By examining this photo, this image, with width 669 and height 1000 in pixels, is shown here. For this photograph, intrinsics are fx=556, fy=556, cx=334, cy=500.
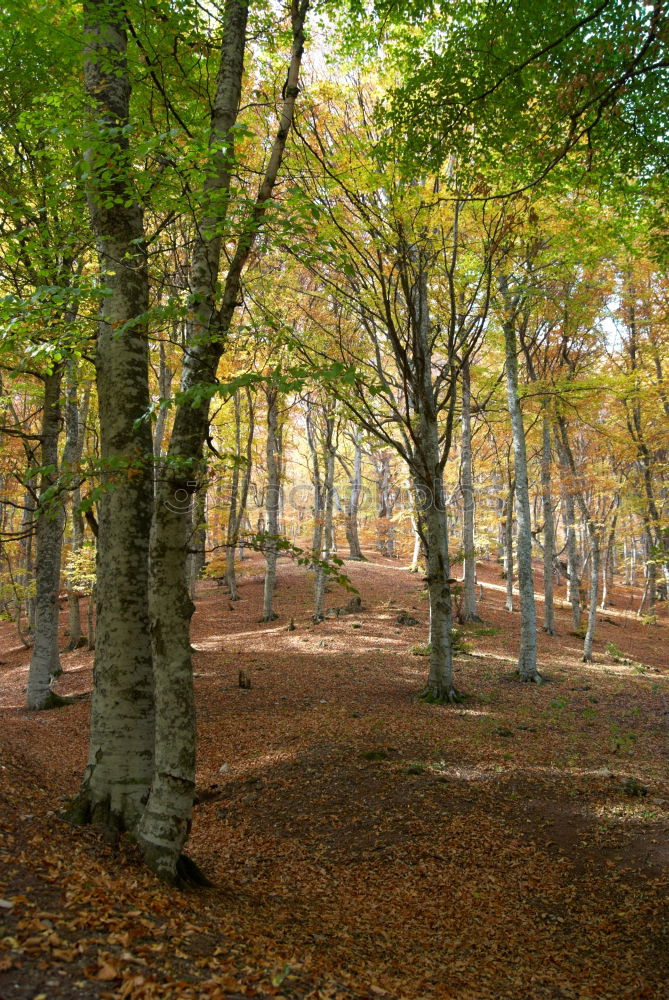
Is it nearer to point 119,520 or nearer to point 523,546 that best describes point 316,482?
point 523,546

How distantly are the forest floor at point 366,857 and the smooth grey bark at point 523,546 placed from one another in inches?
43.2

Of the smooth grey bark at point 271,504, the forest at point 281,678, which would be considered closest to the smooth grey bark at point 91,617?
the forest at point 281,678

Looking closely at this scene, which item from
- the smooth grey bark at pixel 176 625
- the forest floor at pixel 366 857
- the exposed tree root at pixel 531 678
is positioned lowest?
the exposed tree root at pixel 531 678

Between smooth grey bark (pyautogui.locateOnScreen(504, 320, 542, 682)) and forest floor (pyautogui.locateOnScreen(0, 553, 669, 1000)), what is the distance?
3.60ft

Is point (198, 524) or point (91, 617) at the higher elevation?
point (198, 524)

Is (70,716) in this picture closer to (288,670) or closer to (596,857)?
(288,670)

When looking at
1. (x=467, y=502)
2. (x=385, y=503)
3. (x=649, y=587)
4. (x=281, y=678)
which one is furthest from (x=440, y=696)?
(x=385, y=503)

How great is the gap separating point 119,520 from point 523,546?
954 centimetres

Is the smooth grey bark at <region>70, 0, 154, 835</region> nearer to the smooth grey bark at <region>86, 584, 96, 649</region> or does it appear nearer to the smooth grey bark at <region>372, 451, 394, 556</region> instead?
the smooth grey bark at <region>86, 584, 96, 649</region>

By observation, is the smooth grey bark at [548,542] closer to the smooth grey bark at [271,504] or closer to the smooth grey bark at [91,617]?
the smooth grey bark at [271,504]

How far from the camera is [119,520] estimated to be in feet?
15.3

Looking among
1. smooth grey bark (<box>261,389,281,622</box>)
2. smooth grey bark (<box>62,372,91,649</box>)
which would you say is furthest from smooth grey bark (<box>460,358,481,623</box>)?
smooth grey bark (<box>62,372,91,649</box>)

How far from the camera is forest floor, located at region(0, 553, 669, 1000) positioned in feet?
9.78

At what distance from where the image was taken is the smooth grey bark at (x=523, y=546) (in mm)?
11750
